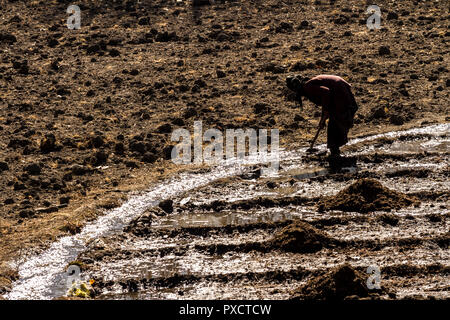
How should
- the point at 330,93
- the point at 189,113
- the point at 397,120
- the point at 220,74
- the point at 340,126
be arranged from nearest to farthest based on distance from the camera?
the point at 330,93 → the point at 340,126 → the point at 397,120 → the point at 189,113 → the point at 220,74

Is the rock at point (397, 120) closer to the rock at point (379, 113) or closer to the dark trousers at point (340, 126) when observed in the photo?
the rock at point (379, 113)

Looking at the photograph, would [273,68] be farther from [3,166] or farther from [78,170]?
[3,166]

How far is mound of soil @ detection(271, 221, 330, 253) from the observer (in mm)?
7719

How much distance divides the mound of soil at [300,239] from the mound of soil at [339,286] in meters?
0.99

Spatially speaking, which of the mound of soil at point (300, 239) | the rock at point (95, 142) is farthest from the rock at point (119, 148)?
the mound of soil at point (300, 239)

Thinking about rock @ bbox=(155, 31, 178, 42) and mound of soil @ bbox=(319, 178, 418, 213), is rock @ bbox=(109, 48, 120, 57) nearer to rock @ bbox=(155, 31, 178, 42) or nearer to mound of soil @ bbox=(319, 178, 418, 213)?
rock @ bbox=(155, 31, 178, 42)

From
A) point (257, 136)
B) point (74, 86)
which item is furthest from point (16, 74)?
point (257, 136)

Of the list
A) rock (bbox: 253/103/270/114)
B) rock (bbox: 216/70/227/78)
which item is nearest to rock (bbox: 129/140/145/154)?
rock (bbox: 253/103/270/114)

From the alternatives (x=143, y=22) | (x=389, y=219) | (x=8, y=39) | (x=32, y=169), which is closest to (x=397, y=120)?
(x=389, y=219)

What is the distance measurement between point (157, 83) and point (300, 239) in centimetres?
554

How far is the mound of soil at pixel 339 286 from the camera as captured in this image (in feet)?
21.2

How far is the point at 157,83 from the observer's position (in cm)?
1262

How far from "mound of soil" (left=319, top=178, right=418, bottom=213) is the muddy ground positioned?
414 mm

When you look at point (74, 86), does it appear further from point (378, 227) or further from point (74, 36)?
point (378, 227)
